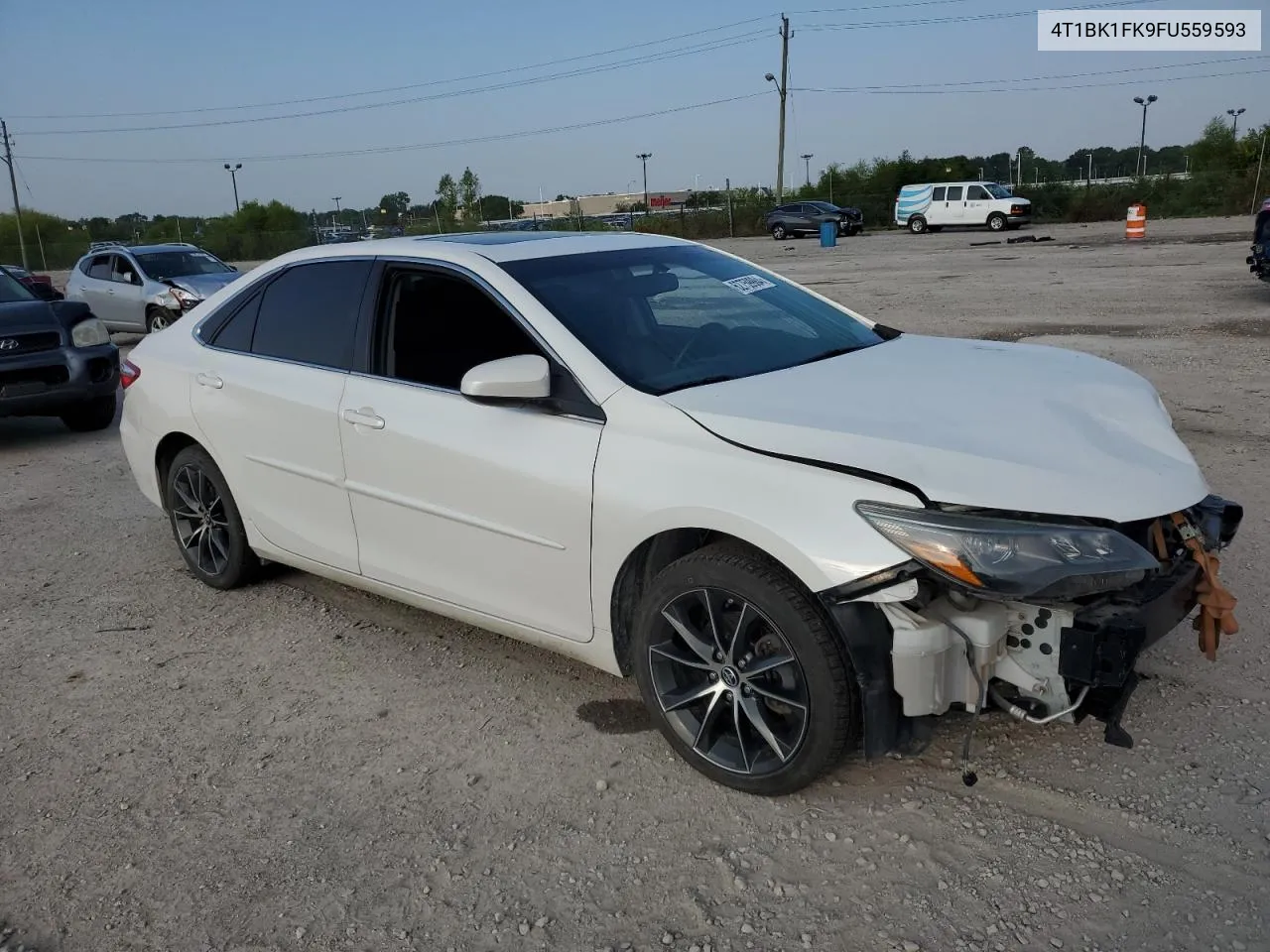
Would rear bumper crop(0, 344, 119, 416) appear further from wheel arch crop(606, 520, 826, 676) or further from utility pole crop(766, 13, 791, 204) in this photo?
utility pole crop(766, 13, 791, 204)

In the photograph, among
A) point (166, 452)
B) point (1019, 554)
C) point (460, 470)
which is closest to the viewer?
point (1019, 554)

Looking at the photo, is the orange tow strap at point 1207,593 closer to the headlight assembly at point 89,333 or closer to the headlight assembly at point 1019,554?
the headlight assembly at point 1019,554

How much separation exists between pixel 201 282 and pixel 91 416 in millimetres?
6289

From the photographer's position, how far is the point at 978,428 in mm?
3049

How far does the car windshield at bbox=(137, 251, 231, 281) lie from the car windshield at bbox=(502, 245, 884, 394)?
1303 cm

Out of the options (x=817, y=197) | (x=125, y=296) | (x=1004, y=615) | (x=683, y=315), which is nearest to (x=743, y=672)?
(x=1004, y=615)

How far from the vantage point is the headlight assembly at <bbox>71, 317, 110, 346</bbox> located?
9.15 meters

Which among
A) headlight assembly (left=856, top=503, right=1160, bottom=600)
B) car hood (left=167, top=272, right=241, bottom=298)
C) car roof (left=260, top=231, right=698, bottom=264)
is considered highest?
car roof (left=260, top=231, right=698, bottom=264)

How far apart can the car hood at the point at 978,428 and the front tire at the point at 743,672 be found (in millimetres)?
409

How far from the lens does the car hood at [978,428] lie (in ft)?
9.14

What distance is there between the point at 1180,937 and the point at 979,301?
46.6 feet

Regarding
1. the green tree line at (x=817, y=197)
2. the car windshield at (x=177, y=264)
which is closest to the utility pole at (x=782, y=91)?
the green tree line at (x=817, y=197)

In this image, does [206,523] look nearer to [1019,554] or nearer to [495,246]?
[495,246]

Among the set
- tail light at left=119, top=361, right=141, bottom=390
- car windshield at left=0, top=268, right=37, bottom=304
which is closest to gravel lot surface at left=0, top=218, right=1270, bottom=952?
tail light at left=119, top=361, right=141, bottom=390
